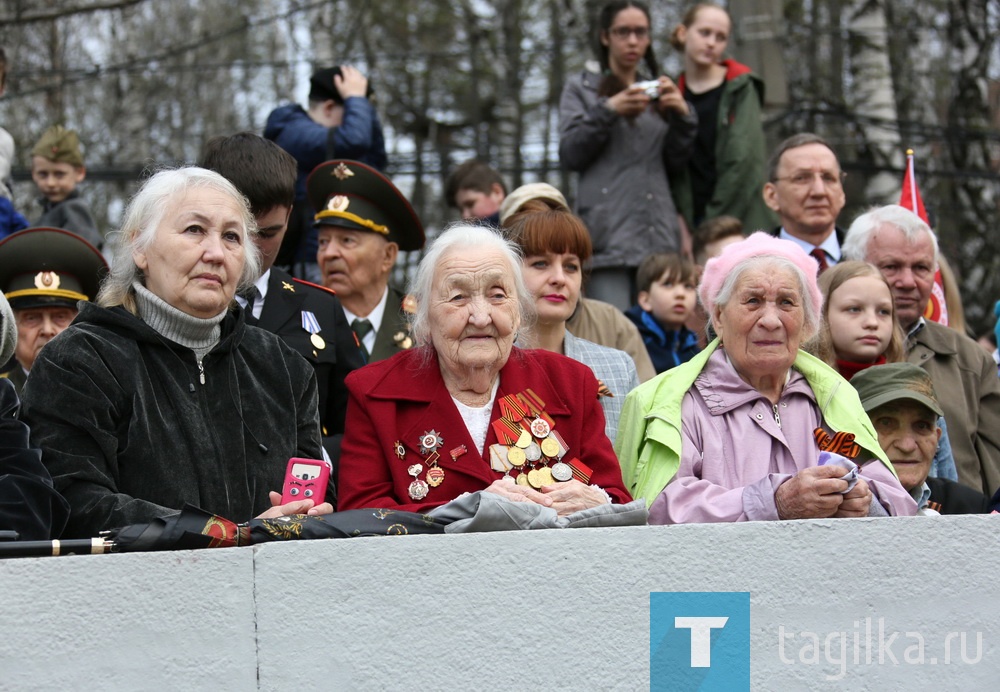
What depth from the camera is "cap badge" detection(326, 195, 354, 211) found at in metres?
6.03

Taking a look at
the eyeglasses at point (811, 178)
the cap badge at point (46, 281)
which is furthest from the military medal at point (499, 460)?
the eyeglasses at point (811, 178)

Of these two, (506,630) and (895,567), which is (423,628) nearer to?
(506,630)

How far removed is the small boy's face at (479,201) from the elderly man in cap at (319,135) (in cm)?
53

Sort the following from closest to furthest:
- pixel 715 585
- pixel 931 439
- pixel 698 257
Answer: pixel 715 585, pixel 931 439, pixel 698 257

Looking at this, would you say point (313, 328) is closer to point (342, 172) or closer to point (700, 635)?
point (342, 172)

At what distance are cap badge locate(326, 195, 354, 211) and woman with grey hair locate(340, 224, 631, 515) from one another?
5.02 ft

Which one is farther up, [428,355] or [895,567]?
[428,355]

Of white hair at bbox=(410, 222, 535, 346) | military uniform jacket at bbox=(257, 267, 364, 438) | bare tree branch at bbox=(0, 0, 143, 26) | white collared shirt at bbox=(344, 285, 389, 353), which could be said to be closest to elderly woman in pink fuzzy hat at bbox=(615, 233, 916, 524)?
white hair at bbox=(410, 222, 535, 346)

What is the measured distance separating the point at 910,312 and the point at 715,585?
2849mm

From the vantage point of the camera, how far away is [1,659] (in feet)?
10.6

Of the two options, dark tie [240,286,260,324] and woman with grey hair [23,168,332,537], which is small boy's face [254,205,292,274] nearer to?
dark tie [240,286,260,324]

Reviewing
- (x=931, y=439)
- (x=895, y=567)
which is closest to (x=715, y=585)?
(x=895, y=567)

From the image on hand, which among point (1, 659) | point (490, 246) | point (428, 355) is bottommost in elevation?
point (1, 659)

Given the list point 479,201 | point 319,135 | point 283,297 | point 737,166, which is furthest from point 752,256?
point 737,166
